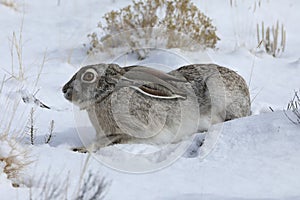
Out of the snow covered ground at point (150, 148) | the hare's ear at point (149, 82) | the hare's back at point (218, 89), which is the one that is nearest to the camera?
the snow covered ground at point (150, 148)

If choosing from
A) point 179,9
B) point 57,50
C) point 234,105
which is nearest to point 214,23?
point 179,9

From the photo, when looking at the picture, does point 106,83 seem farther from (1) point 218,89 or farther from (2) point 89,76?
(1) point 218,89

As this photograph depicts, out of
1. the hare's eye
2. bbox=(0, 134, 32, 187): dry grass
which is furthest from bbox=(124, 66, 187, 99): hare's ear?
bbox=(0, 134, 32, 187): dry grass

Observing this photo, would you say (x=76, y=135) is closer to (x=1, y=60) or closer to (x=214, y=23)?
(x=1, y=60)

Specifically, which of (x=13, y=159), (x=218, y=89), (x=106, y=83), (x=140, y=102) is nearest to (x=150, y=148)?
(x=140, y=102)

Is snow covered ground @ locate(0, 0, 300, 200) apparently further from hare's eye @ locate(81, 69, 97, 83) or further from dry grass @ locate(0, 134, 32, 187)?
hare's eye @ locate(81, 69, 97, 83)

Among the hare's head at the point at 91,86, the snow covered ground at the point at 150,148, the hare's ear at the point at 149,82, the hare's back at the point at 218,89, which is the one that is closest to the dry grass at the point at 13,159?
the snow covered ground at the point at 150,148

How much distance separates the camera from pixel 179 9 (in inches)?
263

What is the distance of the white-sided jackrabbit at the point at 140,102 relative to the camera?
3848 mm

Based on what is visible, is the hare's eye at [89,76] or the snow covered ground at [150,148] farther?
the hare's eye at [89,76]

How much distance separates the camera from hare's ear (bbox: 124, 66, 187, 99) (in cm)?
383

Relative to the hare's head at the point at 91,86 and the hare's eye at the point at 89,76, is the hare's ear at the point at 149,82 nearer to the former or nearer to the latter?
the hare's head at the point at 91,86

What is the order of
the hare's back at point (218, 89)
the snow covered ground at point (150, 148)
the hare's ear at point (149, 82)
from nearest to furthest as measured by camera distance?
the snow covered ground at point (150, 148), the hare's ear at point (149, 82), the hare's back at point (218, 89)

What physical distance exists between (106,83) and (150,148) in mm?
512
